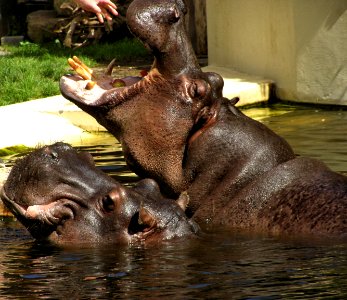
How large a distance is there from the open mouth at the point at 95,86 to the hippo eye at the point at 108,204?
3.42 feet

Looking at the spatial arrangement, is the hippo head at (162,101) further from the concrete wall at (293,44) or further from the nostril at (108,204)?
the concrete wall at (293,44)

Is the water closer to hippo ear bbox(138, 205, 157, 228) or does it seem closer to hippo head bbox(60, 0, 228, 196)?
hippo ear bbox(138, 205, 157, 228)

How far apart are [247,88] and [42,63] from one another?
11.6 feet

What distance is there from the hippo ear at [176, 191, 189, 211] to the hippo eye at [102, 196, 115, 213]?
0.45 metres

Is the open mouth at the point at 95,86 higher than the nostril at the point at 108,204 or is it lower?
higher

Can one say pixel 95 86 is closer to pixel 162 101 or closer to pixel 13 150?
pixel 162 101

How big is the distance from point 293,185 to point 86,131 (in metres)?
5.44

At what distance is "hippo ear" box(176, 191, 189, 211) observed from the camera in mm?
6191

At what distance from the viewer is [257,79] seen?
46.0ft

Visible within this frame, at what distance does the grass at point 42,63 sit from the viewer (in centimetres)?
1363

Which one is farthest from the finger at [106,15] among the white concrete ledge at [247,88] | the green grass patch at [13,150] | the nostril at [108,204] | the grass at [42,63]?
the grass at [42,63]

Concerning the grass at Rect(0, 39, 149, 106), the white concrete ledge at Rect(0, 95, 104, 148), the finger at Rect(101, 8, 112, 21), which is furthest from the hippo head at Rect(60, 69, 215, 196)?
the grass at Rect(0, 39, 149, 106)

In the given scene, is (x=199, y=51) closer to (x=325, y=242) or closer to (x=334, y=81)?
(x=334, y=81)

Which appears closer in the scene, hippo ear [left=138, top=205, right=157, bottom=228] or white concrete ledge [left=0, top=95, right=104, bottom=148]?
hippo ear [left=138, top=205, right=157, bottom=228]
